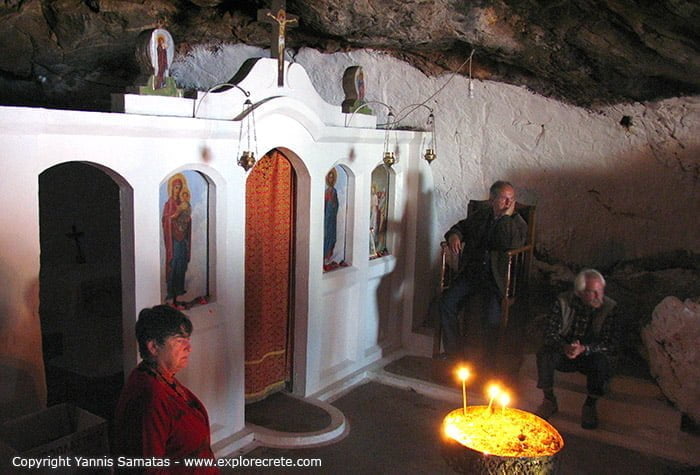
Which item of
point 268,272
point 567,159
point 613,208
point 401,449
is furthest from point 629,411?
point 268,272

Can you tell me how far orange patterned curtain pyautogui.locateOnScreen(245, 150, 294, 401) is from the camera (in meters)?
6.02

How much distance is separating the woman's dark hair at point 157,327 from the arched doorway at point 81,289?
308 cm

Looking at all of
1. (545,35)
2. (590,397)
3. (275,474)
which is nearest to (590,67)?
(545,35)

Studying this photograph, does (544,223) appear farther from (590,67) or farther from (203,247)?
(203,247)

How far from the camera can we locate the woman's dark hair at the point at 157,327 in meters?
3.29

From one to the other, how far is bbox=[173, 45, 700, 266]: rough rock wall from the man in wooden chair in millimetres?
1174

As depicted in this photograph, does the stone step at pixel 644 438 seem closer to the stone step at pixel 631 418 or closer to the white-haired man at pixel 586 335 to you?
the stone step at pixel 631 418

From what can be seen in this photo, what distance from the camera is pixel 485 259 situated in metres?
6.79

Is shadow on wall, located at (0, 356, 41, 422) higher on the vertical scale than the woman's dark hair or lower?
lower

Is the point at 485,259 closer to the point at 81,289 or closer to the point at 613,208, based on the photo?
the point at 613,208

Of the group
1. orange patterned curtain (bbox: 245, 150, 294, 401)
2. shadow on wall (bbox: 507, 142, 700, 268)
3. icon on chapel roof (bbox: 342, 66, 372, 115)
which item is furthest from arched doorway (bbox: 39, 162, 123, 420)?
shadow on wall (bbox: 507, 142, 700, 268)

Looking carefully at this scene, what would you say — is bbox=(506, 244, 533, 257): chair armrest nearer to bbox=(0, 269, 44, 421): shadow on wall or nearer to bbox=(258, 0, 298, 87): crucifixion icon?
bbox=(258, 0, 298, 87): crucifixion icon

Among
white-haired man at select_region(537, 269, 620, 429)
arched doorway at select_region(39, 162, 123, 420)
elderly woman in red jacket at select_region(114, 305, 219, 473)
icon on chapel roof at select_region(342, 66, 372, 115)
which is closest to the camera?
elderly woman in red jacket at select_region(114, 305, 219, 473)

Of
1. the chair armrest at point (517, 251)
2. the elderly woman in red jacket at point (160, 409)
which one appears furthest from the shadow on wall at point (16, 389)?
the chair armrest at point (517, 251)
